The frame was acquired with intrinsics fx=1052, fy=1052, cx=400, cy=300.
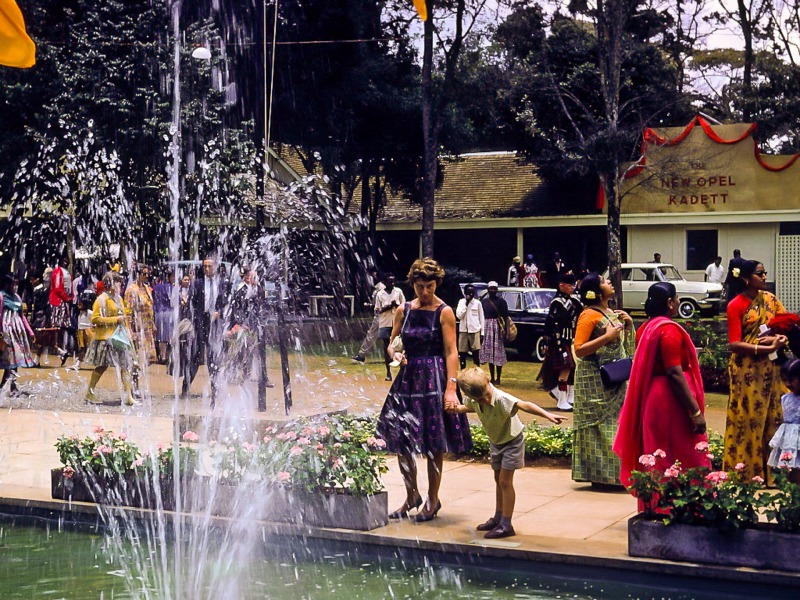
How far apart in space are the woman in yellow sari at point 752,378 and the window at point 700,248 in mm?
26381

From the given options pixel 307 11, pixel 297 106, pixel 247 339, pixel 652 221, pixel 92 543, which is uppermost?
pixel 307 11

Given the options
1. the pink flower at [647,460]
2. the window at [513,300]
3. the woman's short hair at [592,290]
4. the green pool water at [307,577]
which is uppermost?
the woman's short hair at [592,290]

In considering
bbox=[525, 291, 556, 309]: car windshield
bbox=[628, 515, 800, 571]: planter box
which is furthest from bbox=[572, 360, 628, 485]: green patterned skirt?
bbox=[525, 291, 556, 309]: car windshield

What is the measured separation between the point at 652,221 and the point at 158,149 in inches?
692

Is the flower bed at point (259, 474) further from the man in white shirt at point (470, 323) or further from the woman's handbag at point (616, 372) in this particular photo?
the man in white shirt at point (470, 323)

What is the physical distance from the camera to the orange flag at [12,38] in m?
6.27

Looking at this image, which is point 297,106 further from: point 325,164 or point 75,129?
point 75,129

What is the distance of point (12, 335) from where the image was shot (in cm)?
1431

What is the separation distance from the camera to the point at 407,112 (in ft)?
102

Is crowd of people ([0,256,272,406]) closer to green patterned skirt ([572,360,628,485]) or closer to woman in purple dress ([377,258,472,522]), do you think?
woman in purple dress ([377,258,472,522])

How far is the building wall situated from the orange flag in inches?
1141

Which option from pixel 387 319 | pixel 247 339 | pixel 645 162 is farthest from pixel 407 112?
pixel 247 339

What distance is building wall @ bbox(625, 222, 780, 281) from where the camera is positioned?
32469 millimetres

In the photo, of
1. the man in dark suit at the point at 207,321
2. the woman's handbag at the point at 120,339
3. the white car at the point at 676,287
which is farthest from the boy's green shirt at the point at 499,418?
the white car at the point at 676,287
